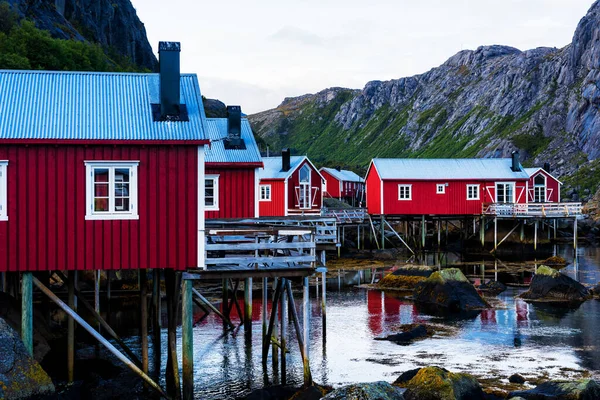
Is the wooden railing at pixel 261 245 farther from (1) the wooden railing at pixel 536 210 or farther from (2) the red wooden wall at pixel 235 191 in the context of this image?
(1) the wooden railing at pixel 536 210

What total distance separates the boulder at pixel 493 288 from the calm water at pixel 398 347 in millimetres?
3006

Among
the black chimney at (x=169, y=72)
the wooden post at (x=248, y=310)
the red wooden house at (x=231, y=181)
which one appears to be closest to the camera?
the black chimney at (x=169, y=72)

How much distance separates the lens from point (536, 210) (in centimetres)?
5872

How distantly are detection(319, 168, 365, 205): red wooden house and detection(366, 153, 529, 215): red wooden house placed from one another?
2917cm

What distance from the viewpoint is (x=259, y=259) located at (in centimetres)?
1772

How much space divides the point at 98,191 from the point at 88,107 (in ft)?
8.52

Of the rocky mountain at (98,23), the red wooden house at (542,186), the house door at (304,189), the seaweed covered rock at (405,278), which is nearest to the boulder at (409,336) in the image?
the seaweed covered rock at (405,278)

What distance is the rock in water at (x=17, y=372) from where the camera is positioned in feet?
50.2

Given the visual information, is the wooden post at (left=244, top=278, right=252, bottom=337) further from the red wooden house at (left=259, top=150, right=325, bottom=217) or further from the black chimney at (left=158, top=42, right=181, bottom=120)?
the red wooden house at (left=259, top=150, right=325, bottom=217)

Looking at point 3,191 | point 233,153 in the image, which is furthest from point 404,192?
point 3,191

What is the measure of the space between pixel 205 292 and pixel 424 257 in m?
24.0

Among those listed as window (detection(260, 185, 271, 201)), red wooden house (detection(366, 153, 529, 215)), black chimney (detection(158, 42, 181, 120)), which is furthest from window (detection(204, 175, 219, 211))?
red wooden house (detection(366, 153, 529, 215))

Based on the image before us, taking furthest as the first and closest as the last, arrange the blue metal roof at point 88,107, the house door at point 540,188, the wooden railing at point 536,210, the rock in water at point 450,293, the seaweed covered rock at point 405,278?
the house door at point 540,188, the wooden railing at point 536,210, the seaweed covered rock at point 405,278, the rock in water at point 450,293, the blue metal roof at point 88,107

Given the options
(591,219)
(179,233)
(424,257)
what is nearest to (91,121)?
(179,233)
